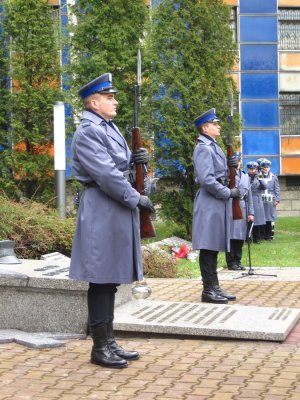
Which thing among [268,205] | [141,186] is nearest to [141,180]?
[141,186]

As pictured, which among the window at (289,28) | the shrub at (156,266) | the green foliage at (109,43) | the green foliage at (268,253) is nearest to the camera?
the shrub at (156,266)

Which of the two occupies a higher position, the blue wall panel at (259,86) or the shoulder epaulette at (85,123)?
the blue wall panel at (259,86)

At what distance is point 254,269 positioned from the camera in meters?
14.0

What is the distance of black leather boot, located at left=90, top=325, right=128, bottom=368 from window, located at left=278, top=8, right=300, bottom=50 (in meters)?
27.0

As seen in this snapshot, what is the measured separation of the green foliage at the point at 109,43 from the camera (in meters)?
22.4

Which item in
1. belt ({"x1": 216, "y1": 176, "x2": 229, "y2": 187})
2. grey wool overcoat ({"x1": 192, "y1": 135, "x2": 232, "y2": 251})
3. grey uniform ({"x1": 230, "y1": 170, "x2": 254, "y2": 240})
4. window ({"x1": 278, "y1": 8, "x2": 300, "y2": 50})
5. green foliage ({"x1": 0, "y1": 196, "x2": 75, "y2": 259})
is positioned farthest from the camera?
window ({"x1": 278, "y1": 8, "x2": 300, "y2": 50})

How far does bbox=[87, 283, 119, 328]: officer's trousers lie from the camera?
21.4 ft

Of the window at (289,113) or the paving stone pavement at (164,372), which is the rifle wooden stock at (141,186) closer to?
the paving stone pavement at (164,372)

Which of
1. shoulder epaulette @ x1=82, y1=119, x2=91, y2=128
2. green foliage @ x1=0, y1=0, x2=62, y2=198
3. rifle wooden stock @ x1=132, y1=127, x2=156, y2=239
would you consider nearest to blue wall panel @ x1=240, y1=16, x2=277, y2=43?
green foliage @ x1=0, y1=0, x2=62, y2=198

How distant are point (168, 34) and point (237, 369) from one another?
53.4 feet

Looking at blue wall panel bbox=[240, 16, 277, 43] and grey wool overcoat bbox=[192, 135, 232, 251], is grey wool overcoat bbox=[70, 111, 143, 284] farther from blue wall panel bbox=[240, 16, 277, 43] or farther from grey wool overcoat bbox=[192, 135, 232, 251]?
blue wall panel bbox=[240, 16, 277, 43]

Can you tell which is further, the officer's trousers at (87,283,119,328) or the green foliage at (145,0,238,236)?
the green foliage at (145,0,238,236)

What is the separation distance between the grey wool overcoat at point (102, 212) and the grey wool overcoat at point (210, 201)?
275cm

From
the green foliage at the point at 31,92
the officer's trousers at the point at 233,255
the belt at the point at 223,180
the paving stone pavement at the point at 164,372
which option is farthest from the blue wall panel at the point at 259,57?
the paving stone pavement at the point at 164,372
